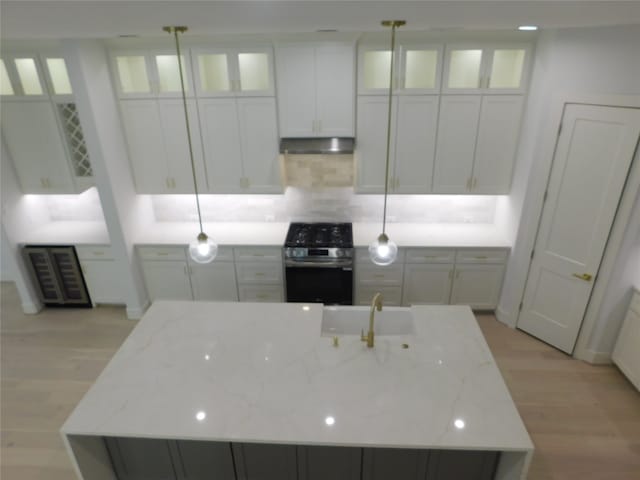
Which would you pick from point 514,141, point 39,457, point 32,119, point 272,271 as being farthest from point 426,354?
point 32,119

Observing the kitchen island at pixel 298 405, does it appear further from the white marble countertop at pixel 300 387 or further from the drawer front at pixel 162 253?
the drawer front at pixel 162 253

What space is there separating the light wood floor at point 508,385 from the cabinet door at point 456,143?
5.08 feet

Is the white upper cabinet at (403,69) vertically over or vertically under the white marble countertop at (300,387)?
over

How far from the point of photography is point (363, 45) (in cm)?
366

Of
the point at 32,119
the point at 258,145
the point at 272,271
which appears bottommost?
the point at 272,271

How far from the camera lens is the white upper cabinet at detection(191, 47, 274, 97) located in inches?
148

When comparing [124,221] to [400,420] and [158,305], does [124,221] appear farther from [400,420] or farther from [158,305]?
[400,420]

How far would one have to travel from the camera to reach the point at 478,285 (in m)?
4.32

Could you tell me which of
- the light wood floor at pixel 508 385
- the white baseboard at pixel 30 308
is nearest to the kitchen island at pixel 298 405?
the light wood floor at pixel 508 385

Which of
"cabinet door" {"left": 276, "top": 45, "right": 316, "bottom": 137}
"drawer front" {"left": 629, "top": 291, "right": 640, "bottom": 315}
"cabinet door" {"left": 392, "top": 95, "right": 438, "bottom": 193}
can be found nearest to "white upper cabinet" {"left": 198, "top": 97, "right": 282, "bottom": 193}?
"cabinet door" {"left": 276, "top": 45, "right": 316, "bottom": 137}

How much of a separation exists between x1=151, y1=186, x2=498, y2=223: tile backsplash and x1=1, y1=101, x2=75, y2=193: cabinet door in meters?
0.98

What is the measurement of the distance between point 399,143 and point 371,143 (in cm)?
28

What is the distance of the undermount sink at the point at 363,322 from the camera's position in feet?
9.46

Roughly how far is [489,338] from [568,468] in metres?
1.42
